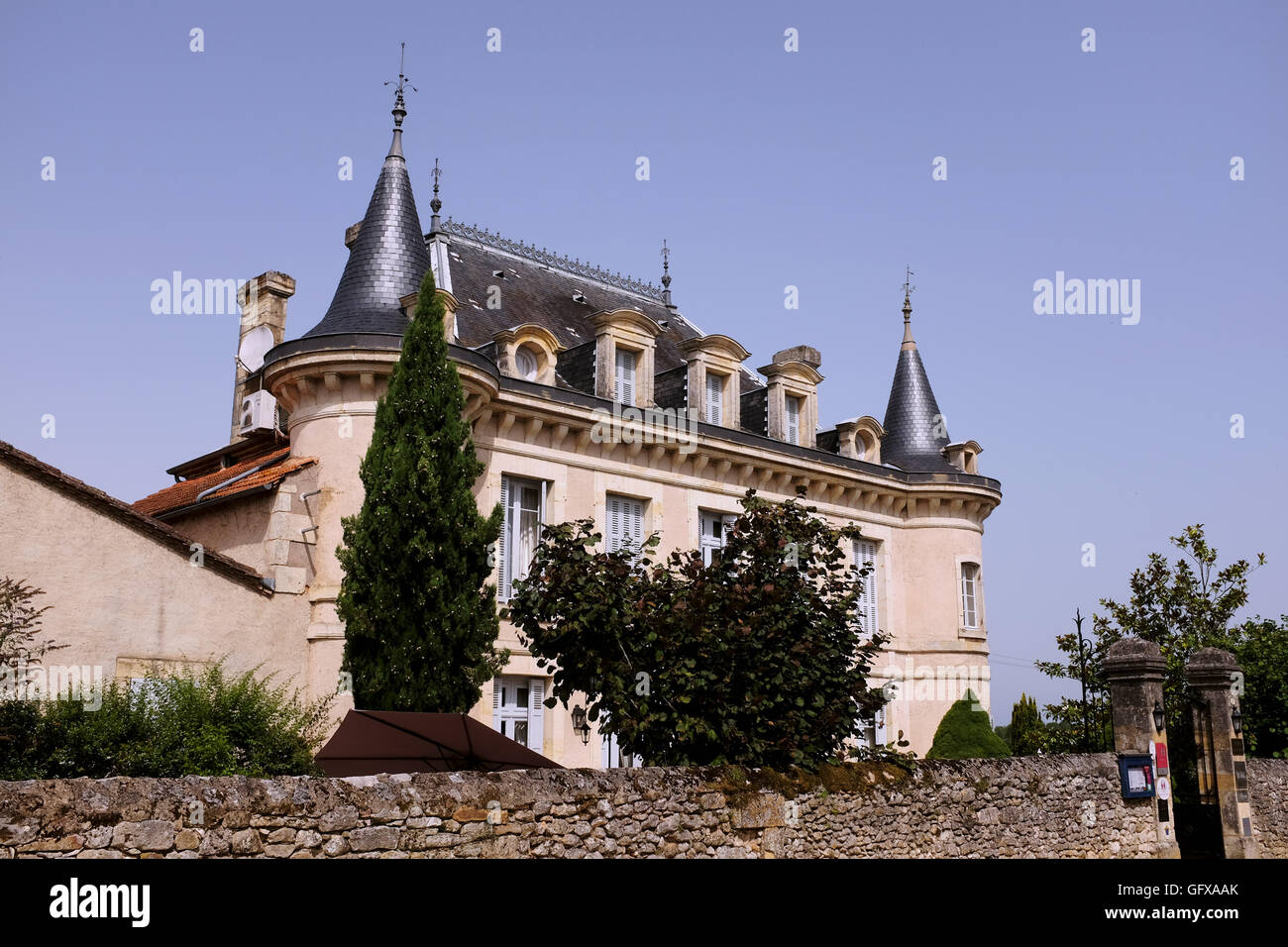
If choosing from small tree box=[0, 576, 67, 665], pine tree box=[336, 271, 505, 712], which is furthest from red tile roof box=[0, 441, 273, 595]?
pine tree box=[336, 271, 505, 712]

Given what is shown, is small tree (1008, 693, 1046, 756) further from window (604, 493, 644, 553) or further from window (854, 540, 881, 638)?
window (604, 493, 644, 553)

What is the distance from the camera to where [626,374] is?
19.0 metres

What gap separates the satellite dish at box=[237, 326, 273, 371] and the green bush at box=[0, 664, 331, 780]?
37.9ft

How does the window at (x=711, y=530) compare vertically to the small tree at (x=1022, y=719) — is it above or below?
above

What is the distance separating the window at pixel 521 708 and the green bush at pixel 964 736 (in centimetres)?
770

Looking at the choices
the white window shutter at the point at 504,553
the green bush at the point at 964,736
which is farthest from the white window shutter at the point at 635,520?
the green bush at the point at 964,736

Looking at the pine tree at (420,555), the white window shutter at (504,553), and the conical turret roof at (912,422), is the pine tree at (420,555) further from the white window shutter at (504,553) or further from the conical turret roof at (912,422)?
the conical turret roof at (912,422)

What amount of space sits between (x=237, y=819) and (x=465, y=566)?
7024 millimetres

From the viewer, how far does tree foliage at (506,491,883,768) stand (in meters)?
10.0

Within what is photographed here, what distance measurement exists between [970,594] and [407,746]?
1590 centimetres

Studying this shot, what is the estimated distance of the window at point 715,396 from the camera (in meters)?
20.1


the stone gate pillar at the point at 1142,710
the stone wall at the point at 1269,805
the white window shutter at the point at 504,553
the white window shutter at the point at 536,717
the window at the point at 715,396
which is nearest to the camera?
the stone gate pillar at the point at 1142,710
